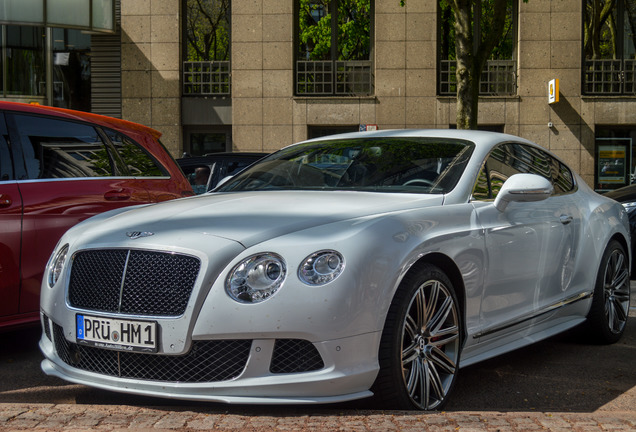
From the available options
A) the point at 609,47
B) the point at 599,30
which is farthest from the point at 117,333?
the point at 609,47

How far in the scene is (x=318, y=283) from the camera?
345cm

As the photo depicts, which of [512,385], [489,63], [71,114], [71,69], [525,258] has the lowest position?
[512,385]

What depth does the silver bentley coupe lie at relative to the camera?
3.51m

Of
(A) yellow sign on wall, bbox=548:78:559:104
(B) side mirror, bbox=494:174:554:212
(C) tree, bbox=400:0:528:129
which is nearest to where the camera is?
(B) side mirror, bbox=494:174:554:212

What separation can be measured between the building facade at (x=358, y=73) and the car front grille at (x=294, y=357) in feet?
62.5

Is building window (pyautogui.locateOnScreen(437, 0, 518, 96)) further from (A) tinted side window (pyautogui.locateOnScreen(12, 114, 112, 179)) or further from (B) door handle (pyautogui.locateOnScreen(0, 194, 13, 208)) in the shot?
(B) door handle (pyautogui.locateOnScreen(0, 194, 13, 208))

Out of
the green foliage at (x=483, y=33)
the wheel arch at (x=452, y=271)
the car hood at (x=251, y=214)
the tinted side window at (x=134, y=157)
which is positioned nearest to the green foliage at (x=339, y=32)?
the green foliage at (x=483, y=33)

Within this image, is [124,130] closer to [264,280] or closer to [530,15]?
[264,280]

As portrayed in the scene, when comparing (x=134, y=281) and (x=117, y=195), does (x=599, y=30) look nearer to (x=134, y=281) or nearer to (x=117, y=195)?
(x=117, y=195)

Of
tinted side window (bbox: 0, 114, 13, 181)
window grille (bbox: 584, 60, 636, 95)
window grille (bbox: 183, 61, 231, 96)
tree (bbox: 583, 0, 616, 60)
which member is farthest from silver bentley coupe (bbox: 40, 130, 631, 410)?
tree (bbox: 583, 0, 616, 60)

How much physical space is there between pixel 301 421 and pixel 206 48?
21000mm

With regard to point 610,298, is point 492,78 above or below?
above

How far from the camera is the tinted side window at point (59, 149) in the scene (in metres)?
5.57

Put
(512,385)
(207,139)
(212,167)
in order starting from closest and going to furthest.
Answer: (512,385)
(212,167)
(207,139)
